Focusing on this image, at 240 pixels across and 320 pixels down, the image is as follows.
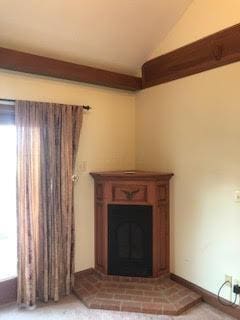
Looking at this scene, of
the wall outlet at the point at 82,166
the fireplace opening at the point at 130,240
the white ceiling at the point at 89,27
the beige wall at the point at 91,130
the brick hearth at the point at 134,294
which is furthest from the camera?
the wall outlet at the point at 82,166

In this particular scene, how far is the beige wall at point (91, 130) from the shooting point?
312 centimetres

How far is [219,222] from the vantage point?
2793 millimetres

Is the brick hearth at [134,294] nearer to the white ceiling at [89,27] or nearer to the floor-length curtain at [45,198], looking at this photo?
the floor-length curtain at [45,198]

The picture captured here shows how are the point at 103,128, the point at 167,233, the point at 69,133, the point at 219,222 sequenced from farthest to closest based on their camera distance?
the point at 103,128, the point at 167,233, the point at 69,133, the point at 219,222

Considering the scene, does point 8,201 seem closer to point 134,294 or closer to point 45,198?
point 45,198

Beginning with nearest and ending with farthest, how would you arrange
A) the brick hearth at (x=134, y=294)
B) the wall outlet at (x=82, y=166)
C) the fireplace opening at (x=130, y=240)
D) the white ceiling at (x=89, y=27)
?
the white ceiling at (x=89, y=27), the brick hearth at (x=134, y=294), the fireplace opening at (x=130, y=240), the wall outlet at (x=82, y=166)

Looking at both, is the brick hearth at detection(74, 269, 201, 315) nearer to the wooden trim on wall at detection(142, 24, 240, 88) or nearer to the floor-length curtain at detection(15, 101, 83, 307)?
the floor-length curtain at detection(15, 101, 83, 307)

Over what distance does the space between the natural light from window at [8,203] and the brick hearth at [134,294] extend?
0.78 m

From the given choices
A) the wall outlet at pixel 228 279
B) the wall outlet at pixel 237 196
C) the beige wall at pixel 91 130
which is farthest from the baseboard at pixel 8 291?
the wall outlet at pixel 237 196

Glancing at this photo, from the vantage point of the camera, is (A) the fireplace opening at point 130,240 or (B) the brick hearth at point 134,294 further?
(A) the fireplace opening at point 130,240

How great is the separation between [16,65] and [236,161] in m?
2.30

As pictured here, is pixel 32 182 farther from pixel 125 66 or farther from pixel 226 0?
pixel 226 0

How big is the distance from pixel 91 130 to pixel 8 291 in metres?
1.97

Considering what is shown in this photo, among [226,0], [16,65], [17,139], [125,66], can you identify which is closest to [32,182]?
[17,139]
